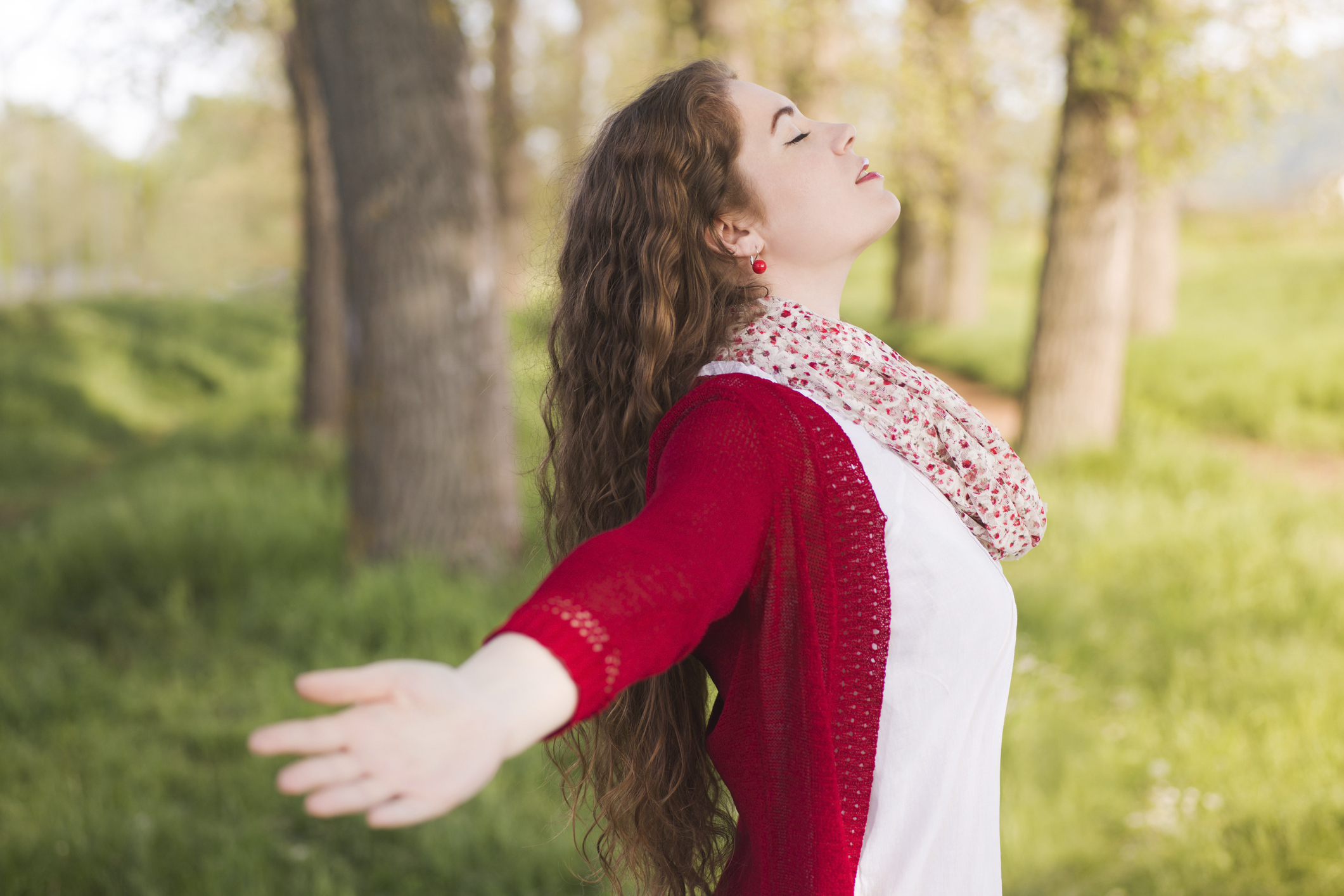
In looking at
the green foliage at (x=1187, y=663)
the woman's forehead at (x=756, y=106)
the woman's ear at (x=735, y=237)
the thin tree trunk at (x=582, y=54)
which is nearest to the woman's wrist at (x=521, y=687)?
the woman's ear at (x=735, y=237)

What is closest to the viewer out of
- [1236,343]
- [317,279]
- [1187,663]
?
[1187,663]

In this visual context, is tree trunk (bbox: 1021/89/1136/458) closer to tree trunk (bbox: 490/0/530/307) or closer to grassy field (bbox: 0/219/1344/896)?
grassy field (bbox: 0/219/1344/896)

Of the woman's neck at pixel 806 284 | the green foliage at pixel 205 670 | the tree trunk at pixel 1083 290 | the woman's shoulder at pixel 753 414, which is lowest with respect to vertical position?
the green foliage at pixel 205 670

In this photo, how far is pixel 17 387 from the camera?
38.2 feet

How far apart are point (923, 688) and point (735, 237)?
0.67 m

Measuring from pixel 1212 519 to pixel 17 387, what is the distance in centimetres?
1231

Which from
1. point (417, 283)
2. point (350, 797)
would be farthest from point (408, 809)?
point (417, 283)

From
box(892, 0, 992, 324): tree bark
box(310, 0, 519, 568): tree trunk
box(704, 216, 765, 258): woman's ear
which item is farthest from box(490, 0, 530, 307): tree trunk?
box(704, 216, 765, 258): woman's ear

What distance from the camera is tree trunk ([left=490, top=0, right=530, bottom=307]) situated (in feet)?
50.9

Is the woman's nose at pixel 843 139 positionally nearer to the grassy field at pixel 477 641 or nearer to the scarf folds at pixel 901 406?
the scarf folds at pixel 901 406

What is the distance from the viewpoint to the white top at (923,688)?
1292 mm

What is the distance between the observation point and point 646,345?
53.4 inches

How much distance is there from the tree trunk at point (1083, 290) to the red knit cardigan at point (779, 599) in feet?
20.4

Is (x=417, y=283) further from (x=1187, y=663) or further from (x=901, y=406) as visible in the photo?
(x=901, y=406)
